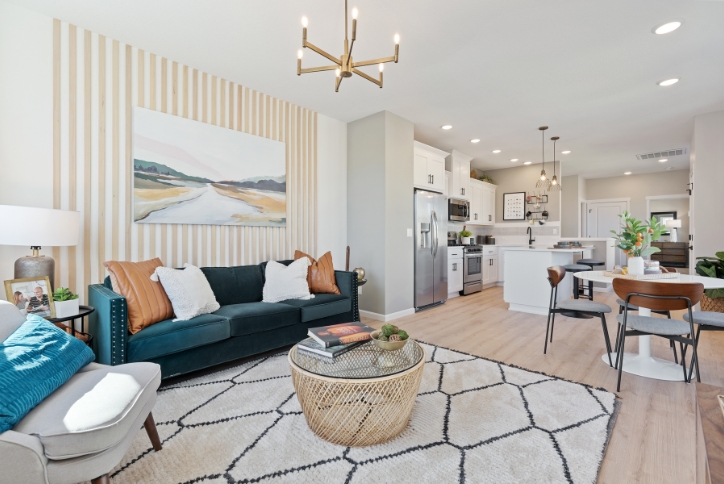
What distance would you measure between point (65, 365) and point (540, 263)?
486cm

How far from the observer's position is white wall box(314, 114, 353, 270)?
4438 mm

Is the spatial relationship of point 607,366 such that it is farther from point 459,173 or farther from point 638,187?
point 638,187

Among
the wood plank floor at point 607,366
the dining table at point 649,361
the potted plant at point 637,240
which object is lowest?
the wood plank floor at point 607,366

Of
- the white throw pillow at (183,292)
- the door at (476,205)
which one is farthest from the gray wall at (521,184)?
the white throw pillow at (183,292)

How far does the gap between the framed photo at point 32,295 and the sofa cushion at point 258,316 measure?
3.32 ft

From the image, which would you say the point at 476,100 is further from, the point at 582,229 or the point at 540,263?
the point at 582,229

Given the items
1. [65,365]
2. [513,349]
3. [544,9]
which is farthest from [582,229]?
[65,365]

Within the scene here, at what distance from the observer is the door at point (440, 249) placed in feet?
16.9

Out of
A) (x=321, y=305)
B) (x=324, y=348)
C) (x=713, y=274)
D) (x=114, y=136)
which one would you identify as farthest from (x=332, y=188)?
(x=713, y=274)

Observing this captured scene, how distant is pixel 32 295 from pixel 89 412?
148 centimetres

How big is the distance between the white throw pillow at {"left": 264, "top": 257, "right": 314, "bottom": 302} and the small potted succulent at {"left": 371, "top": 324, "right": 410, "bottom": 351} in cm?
157

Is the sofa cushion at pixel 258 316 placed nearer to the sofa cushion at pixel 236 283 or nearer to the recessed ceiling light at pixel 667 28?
the sofa cushion at pixel 236 283

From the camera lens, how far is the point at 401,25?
8.38ft

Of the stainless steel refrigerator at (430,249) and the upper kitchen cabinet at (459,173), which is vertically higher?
the upper kitchen cabinet at (459,173)
